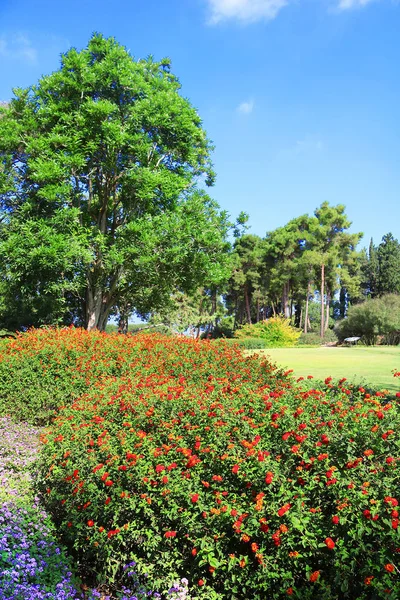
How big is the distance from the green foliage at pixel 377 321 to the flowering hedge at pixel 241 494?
27.9 metres

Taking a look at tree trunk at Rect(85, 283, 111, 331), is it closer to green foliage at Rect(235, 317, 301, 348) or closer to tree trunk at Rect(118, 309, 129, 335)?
tree trunk at Rect(118, 309, 129, 335)

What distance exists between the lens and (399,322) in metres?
29.2

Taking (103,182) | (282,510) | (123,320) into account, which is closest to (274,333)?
(123,320)

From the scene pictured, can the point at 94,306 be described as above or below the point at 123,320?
above

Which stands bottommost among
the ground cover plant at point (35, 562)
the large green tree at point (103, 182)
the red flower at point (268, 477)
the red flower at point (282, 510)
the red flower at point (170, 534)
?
the ground cover plant at point (35, 562)

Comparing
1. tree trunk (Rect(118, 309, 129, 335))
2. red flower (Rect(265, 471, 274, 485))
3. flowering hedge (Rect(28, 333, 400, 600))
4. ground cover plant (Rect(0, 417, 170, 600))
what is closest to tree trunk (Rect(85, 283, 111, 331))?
tree trunk (Rect(118, 309, 129, 335))

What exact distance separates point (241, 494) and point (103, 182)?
54.9 feet

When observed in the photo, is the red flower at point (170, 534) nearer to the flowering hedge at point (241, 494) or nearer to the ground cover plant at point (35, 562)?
the flowering hedge at point (241, 494)

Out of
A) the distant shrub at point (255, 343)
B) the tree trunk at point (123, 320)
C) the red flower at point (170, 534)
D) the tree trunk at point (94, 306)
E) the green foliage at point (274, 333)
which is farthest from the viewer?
the green foliage at point (274, 333)

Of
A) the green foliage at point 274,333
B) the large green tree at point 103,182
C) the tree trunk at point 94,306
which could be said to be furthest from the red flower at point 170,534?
the green foliage at point 274,333

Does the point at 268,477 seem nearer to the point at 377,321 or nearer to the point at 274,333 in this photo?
the point at 274,333

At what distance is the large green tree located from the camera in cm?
1479

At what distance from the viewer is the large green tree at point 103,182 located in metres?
14.8

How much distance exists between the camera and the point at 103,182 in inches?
703
